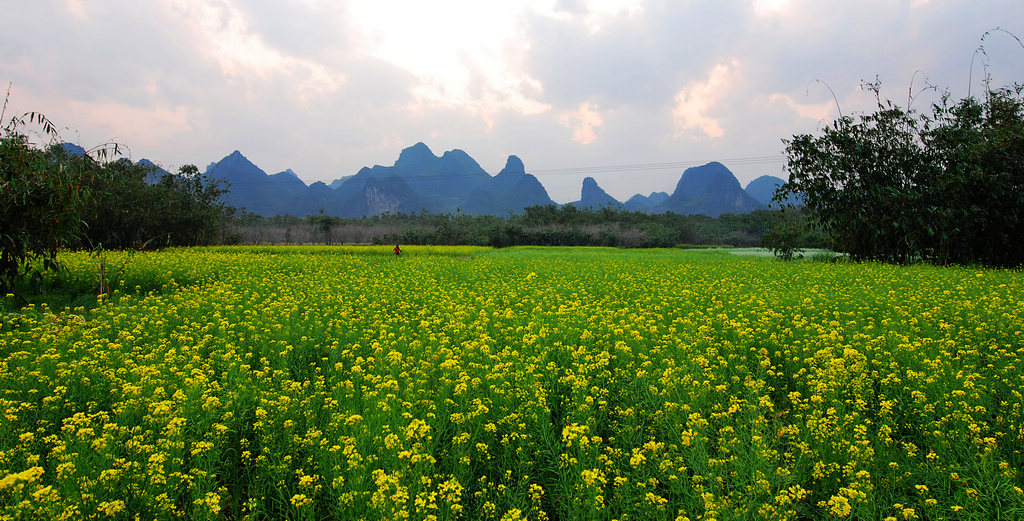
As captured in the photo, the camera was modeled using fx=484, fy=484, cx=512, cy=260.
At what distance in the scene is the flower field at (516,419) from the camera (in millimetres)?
3119

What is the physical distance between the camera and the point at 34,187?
9.04 metres

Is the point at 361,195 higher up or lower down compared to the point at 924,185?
higher up

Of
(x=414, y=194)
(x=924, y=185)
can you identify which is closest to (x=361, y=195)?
(x=414, y=194)

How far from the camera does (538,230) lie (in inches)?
2327

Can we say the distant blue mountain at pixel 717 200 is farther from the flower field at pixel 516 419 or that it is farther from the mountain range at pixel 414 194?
the flower field at pixel 516 419

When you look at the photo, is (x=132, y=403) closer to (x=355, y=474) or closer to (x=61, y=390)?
(x=61, y=390)

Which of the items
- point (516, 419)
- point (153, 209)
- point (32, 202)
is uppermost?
point (153, 209)

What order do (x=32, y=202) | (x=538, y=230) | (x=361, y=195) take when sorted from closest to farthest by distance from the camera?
(x=32, y=202)
(x=538, y=230)
(x=361, y=195)

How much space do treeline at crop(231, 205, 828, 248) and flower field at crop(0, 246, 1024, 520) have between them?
1745 inches

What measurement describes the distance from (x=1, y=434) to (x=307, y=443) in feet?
7.84

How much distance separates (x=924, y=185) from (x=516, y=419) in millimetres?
27176

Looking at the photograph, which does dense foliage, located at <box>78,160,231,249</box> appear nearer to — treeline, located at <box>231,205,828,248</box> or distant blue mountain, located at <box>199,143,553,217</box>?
treeline, located at <box>231,205,828,248</box>

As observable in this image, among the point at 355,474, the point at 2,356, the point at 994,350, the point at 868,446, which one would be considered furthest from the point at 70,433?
the point at 994,350

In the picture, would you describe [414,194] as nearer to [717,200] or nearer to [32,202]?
[717,200]
